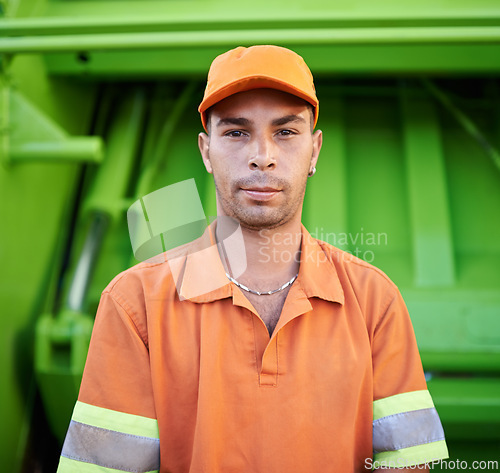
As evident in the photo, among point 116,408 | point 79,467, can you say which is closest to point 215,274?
point 116,408

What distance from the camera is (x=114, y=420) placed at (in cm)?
105

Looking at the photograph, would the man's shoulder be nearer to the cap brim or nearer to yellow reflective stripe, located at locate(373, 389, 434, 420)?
the cap brim

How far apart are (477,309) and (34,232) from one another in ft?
5.05

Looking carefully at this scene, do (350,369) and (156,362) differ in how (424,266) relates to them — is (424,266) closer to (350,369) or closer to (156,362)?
(350,369)

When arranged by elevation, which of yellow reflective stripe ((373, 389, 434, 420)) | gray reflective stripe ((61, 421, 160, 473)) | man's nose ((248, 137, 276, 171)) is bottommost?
gray reflective stripe ((61, 421, 160, 473))

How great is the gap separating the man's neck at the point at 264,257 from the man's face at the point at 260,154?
0.05m

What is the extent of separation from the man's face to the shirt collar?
0.12 metres

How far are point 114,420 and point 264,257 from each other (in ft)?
1.53

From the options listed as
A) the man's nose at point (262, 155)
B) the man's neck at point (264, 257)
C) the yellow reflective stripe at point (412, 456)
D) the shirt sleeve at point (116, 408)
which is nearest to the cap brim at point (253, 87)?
the man's nose at point (262, 155)

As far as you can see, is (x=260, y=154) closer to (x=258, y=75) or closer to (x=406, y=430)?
(x=258, y=75)

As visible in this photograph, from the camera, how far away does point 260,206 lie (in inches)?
42.9

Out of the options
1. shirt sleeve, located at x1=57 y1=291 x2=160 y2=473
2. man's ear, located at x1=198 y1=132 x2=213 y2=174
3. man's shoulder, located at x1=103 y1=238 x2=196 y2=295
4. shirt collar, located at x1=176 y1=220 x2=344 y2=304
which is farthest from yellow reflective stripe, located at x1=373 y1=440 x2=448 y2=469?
man's ear, located at x1=198 y1=132 x2=213 y2=174

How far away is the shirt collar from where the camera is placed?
1125 mm

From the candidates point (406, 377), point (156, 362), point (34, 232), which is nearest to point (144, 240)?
point (156, 362)
